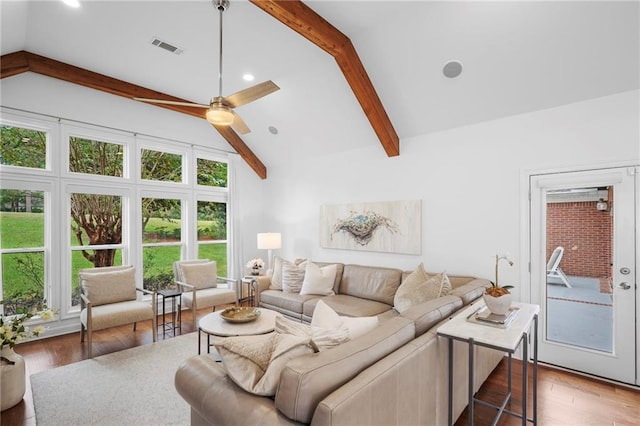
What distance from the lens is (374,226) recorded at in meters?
4.61

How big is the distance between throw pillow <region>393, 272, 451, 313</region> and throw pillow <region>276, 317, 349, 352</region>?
1.68 meters

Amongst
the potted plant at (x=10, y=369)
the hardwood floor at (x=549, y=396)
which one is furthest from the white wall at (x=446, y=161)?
the potted plant at (x=10, y=369)

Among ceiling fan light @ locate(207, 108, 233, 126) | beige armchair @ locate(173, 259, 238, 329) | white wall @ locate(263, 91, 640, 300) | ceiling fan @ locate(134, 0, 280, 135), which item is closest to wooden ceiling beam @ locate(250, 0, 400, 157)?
white wall @ locate(263, 91, 640, 300)

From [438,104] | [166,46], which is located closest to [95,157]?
[166,46]

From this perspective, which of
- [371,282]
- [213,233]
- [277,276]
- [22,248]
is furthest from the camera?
[213,233]

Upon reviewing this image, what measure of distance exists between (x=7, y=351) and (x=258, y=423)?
2.65 meters

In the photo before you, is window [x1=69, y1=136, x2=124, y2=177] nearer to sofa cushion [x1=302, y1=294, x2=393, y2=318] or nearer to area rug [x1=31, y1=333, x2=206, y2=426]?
area rug [x1=31, y1=333, x2=206, y2=426]

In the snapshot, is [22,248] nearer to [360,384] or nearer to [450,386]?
[360,384]

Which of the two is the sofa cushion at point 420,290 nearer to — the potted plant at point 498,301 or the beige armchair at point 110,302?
the potted plant at point 498,301

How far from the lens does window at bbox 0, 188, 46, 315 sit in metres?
3.81

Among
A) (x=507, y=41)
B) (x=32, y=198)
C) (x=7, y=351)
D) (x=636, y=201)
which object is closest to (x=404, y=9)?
(x=507, y=41)

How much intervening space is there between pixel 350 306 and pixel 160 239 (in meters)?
3.35

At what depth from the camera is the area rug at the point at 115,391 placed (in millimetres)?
2338

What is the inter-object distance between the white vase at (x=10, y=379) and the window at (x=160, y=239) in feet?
7.89
